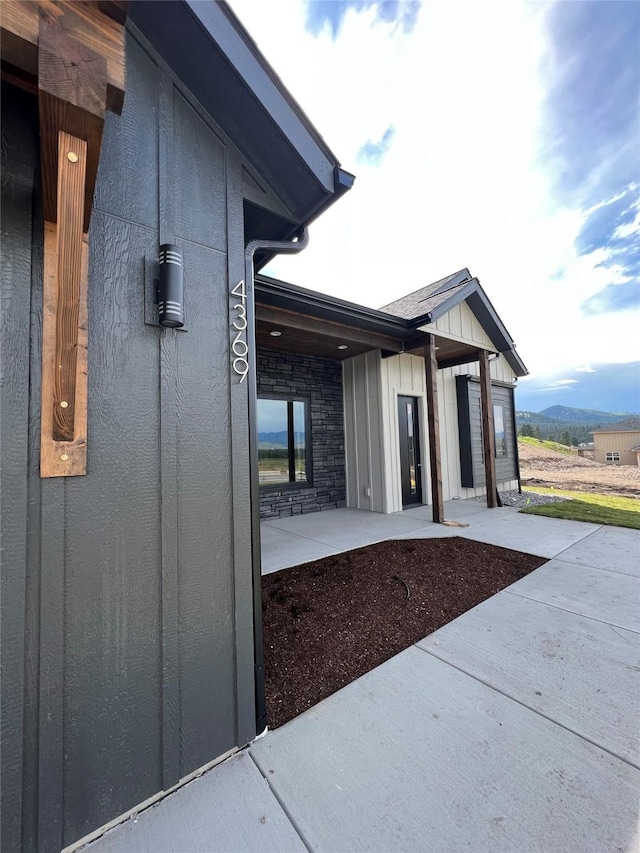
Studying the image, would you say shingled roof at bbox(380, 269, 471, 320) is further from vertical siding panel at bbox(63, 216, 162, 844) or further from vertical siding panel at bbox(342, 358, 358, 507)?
vertical siding panel at bbox(63, 216, 162, 844)

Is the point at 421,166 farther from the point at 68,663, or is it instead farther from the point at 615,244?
the point at 615,244

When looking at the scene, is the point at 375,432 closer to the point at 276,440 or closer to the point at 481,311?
the point at 276,440

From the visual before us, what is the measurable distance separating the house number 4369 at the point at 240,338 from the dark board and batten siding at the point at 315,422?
163 inches

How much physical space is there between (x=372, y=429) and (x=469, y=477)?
3217 millimetres

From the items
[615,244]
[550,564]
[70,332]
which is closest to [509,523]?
[550,564]

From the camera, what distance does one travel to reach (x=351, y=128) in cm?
611

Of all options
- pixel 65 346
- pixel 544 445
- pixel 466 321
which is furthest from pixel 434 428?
pixel 544 445

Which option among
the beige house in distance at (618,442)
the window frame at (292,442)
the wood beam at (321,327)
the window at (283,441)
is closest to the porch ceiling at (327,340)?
the wood beam at (321,327)

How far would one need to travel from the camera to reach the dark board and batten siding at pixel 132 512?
1.09 m

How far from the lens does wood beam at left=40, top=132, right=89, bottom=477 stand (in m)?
1.01

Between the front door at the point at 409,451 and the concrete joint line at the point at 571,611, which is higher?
the front door at the point at 409,451

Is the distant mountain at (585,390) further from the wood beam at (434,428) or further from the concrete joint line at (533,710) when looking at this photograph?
the concrete joint line at (533,710)

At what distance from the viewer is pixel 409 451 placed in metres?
6.87

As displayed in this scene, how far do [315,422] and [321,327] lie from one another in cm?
225
